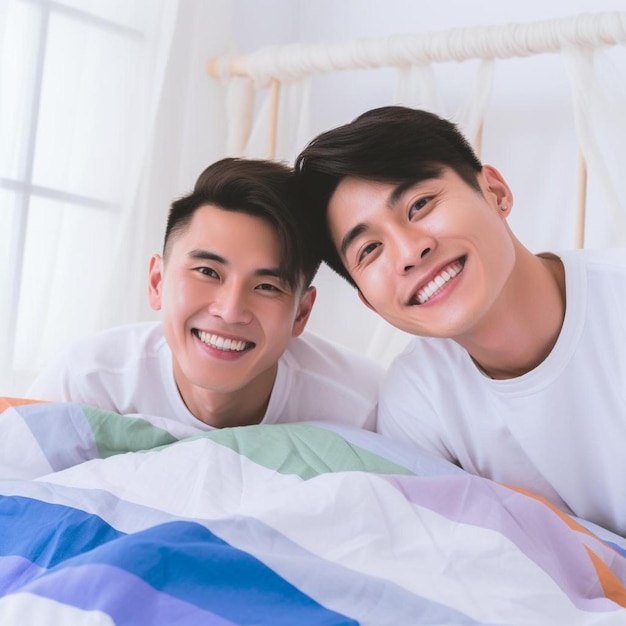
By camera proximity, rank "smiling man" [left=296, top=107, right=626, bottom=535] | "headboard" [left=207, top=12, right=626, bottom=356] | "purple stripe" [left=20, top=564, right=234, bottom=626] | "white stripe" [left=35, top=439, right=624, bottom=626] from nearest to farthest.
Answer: "purple stripe" [left=20, top=564, right=234, bottom=626] < "white stripe" [left=35, top=439, right=624, bottom=626] < "smiling man" [left=296, top=107, right=626, bottom=535] < "headboard" [left=207, top=12, right=626, bottom=356]

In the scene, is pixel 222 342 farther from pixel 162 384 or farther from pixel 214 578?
pixel 214 578

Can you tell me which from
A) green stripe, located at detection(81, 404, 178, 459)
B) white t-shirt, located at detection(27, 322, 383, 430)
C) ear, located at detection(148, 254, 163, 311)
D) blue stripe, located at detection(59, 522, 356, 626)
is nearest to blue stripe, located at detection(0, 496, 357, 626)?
blue stripe, located at detection(59, 522, 356, 626)

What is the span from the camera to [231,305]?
127 centimetres

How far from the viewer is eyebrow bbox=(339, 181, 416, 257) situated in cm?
118

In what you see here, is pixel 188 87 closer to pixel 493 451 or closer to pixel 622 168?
pixel 622 168

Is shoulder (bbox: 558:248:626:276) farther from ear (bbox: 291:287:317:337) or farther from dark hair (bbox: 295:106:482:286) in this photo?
ear (bbox: 291:287:317:337)

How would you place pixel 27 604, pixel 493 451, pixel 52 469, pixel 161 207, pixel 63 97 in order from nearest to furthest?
pixel 27 604 < pixel 52 469 < pixel 493 451 < pixel 63 97 < pixel 161 207

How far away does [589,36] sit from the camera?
1717 mm

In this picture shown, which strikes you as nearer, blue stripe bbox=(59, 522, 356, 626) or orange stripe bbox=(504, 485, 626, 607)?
blue stripe bbox=(59, 522, 356, 626)

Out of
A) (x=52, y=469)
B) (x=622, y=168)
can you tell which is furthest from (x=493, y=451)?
(x=622, y=168)

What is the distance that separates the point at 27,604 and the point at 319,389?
2.75 feet

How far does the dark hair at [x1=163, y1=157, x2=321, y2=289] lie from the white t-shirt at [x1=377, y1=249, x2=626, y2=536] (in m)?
0.29

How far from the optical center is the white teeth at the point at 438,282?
3.78ft

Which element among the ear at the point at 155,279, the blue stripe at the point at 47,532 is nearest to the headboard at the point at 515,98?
the ear at the point at 155,279
